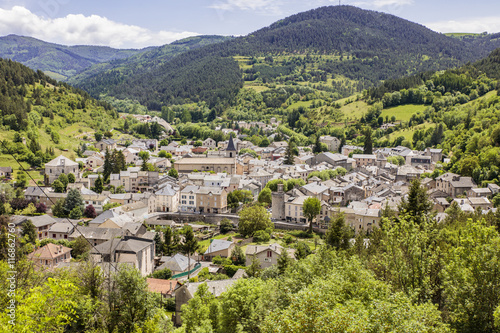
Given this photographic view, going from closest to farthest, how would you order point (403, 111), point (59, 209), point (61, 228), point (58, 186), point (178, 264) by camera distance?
point (178, 264), point (61, 228), point (59, 209), point (58, 186), point (403, 111)

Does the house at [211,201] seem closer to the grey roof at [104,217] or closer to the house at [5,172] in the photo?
the grey roof at [104,217]

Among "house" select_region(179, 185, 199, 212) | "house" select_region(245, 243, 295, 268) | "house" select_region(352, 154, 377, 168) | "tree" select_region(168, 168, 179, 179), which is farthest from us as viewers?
"house" select_region(352, 154, 377, 168)

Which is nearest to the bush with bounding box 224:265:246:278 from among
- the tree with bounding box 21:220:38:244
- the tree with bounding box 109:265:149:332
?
the tree with bounding box 109:265:149:332

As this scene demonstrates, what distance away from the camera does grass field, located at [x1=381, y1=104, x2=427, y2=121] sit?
97.2m

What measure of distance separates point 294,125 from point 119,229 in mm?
80034

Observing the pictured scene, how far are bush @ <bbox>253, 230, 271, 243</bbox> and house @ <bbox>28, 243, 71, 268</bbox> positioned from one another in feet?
55.9

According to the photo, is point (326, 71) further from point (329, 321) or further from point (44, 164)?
point (329, 321)

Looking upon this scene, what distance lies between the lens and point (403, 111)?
100188mm

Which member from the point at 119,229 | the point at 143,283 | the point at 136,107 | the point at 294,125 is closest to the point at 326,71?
the point at 294,125

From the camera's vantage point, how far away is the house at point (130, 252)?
98.2ft

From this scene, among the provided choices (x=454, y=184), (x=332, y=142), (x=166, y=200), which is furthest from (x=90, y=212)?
(x=332, y=142)

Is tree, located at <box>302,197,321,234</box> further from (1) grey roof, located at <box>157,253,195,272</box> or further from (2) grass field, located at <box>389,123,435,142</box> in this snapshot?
(2) grass field, located at <box>389,123,435,142</box>

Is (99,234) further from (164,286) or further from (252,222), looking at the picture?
(252,222)

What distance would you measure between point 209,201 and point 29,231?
20864 mm
